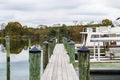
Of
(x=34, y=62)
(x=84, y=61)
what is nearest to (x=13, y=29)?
(x=34, y=62)

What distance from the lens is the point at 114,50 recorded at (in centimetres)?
2091

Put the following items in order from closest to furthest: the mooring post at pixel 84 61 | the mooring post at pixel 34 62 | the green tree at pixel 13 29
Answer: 1. the mooring post at pixel 84 61
2. the mooring post at pixel 34 62
3. the green tree at pixel 13 29

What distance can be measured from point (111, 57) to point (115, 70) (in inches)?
65.5

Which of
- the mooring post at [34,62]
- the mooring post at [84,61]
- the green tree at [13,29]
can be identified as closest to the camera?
the mooring post at [84,61]

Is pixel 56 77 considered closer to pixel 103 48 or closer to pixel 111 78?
pixel 111 78

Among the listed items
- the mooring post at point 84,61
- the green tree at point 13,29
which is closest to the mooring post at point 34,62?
A: the mooring post at point 84,61

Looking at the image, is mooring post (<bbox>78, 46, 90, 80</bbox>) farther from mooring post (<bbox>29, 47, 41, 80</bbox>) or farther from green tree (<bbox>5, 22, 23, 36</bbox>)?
green tree (<bbox>5, 22, 23, 36</bbox>)

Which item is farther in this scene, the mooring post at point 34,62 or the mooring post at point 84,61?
the mooring post at point 34,62

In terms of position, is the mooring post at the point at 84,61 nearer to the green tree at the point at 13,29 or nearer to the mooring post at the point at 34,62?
the mooring post at the point at 34,62

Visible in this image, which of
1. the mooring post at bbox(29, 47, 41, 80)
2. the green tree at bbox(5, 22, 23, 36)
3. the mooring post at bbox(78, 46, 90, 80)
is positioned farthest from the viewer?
the green tree at bbox(5, 22, 23, 36)

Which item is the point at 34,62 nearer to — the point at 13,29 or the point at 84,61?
the point at 84,61

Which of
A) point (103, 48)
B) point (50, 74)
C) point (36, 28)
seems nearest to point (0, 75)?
point (103, 48)

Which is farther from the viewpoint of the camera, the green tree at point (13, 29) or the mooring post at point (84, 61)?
the green tree at point (13, 29)

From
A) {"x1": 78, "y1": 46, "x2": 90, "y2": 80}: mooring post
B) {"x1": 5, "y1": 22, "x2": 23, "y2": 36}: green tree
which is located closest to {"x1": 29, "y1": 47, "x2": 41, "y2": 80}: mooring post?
{"x1": 78, "y1": 46, "x2": 90, "y2": 80}: mooring post
